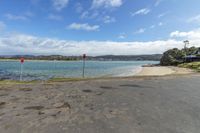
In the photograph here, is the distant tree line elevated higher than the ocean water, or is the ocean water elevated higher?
the distant tree line

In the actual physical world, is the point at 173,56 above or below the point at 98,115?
above

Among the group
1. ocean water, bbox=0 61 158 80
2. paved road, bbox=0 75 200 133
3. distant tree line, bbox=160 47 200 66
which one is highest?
distant tree line, bbox=160 47 200 66

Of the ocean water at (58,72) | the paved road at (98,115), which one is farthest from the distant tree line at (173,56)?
the paved road at (98,115)

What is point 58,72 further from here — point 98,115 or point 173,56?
point 173,56

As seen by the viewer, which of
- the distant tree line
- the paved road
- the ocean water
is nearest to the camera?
the paved road

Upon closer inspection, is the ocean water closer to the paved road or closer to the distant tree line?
the paved road

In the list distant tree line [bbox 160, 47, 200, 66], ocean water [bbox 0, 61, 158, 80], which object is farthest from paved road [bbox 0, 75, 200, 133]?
distant tree line [bbox 160, 47, 200, 66]

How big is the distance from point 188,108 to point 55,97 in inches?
234

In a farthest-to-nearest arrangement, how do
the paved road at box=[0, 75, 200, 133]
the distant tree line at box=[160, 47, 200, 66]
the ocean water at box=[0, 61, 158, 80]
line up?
the distant tree line at box=[160, 47, 200, 66]
the ocean water at box=[0, 61, 158, 80]
the paved road at box=[0, 75, 200, 133]

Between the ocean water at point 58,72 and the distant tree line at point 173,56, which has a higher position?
the distant tree line at point 173,56

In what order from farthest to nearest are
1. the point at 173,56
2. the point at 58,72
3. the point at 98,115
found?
the point at 173,56 < the point at 58,72 < the point at 98,115

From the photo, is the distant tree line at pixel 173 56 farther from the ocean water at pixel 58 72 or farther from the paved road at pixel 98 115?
the paved road at pixel 98 115

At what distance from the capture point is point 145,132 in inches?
191

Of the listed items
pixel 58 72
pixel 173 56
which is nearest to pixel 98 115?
pixel 58 72
